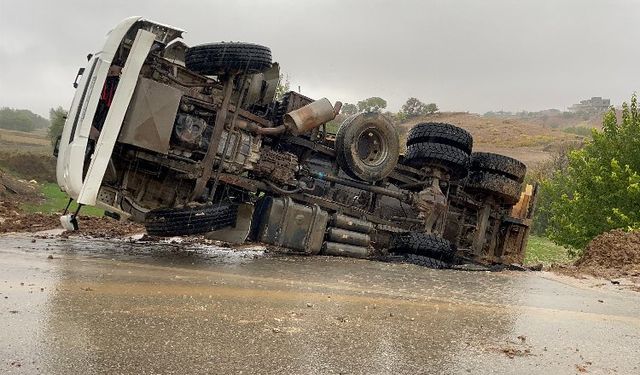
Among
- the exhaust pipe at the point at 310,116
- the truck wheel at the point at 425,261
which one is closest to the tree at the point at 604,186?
the truck wheel at the point at 425,261

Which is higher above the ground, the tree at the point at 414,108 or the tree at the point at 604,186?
the tree at the point at 414,108

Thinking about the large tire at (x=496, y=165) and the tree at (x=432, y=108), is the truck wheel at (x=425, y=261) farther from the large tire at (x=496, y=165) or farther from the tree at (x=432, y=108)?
the tree at (x=432, y=108)

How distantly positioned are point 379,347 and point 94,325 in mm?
1402

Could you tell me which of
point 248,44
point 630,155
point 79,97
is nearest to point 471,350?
point 248,44

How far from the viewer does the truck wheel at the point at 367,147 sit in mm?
7254

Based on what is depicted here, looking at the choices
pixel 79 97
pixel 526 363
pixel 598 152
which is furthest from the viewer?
pixel 598 152

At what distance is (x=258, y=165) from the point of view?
655 cm

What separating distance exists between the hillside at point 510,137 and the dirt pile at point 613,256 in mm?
46135

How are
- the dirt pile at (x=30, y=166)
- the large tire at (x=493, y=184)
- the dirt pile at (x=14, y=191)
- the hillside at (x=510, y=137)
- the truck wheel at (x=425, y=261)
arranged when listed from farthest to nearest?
1. the hillside at (x=510, y=137)
2. the dirt pile at (x=30, y=166)
3. the dirt pile at (x=14, y=191)
4. the large tire at (x=493, y=184)
5. the truck wheel at (x=425, y=261)

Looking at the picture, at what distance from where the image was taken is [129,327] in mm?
2627

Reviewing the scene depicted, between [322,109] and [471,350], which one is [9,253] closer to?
[322,109]

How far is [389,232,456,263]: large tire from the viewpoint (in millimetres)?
7156

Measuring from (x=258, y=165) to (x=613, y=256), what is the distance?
15.8 ft

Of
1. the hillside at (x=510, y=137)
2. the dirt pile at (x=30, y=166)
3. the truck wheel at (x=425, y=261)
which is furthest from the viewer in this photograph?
the hillside at (x=510, y=137)
